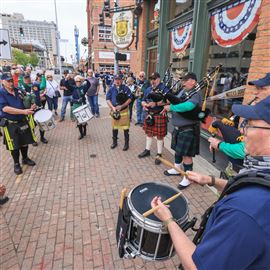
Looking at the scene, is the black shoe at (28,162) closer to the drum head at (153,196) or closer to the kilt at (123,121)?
the kilt at (123,121)

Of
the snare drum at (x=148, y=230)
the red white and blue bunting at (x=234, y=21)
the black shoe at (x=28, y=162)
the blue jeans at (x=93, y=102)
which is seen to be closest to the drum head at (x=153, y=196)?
the snare drum at (x=148, y=230)

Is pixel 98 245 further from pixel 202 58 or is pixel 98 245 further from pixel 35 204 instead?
pixel 202 58

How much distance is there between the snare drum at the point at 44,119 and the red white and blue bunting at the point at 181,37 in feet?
13.8

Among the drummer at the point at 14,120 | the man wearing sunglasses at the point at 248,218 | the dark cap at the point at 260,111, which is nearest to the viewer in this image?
the man wearing sunglasses at the point at 248,218

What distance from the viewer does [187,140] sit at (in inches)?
146

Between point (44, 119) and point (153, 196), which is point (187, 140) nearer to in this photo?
point (153, 196)

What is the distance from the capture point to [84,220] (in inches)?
119

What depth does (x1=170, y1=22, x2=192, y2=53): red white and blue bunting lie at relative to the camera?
5727 mm

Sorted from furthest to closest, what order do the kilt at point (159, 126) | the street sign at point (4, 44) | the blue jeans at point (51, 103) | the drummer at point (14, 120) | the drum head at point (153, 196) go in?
the blue jeans at point (51, 103)
the street sign at point (4, 44)
the kilt at point (159, 126)
the drummer at point (14, 120)
the drum head at point (153, 196)

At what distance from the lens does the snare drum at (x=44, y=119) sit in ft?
17.6

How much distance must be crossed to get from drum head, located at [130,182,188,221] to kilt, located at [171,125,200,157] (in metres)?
1.94

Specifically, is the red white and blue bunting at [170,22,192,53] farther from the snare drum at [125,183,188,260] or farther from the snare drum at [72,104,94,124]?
the snare drum at [125,183,188,260]

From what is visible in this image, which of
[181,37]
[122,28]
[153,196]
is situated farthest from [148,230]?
[122,28]

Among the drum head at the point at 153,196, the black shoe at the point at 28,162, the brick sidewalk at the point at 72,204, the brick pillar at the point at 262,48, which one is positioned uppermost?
the brick pillar at the point at 262,48
